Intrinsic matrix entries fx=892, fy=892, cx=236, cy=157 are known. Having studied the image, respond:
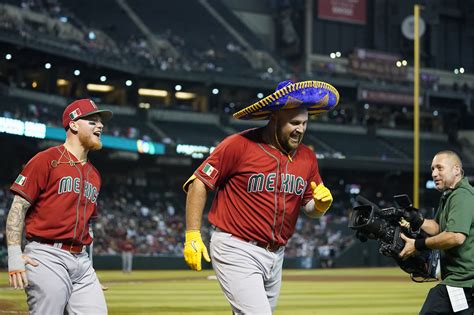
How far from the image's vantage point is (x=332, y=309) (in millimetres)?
14688

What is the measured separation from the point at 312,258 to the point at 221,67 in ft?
53.1

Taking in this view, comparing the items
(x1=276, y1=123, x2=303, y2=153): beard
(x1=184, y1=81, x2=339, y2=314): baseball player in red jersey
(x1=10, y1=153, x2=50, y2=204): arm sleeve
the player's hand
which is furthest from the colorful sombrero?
the player's hand

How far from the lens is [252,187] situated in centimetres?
622

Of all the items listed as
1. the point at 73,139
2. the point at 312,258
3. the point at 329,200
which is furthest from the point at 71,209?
the point at 312,258

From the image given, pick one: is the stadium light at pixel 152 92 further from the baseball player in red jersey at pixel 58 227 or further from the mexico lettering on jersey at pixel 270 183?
the mexico lettering on jersey at pixel 270 183

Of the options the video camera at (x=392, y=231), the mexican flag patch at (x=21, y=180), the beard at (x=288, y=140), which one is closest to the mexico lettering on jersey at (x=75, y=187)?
the mexican flag patch at (x=21, y=180)

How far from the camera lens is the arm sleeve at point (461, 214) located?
6664 millimetres

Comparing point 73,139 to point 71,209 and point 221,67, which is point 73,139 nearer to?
point 71,209

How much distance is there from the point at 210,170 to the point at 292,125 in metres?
0.66

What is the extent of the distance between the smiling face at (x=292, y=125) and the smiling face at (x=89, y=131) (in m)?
1.54

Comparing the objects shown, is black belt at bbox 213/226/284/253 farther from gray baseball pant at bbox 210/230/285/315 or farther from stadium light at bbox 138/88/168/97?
stadium light at bbox 138/88/168/97

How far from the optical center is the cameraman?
668 cm

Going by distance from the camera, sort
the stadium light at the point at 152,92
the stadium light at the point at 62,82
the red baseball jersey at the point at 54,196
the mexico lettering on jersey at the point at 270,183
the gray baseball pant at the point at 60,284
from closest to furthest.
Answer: the mexico lettering on jersey at the point at 270,183 < the gray baseball pant at the point at 60,284 < the red baseball jersey at the point at 54,196 < the stadium light at the point at 62,82 < the stadium light at the point at 152,92

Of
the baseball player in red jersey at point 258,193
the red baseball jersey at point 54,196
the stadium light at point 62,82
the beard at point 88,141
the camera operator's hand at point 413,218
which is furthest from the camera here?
the stadium light at point 62,82
